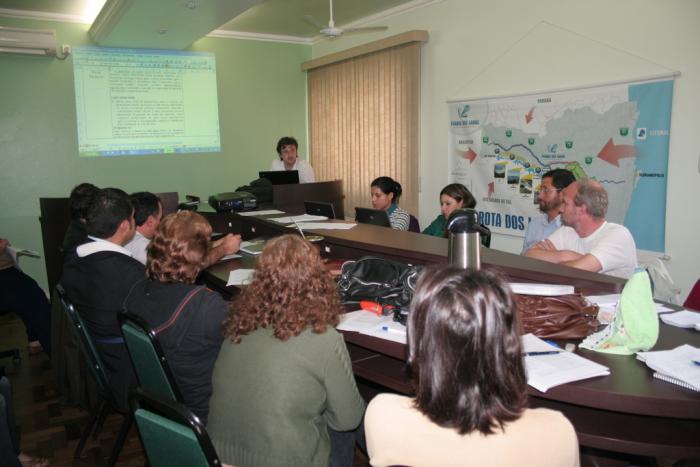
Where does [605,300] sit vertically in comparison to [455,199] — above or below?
below

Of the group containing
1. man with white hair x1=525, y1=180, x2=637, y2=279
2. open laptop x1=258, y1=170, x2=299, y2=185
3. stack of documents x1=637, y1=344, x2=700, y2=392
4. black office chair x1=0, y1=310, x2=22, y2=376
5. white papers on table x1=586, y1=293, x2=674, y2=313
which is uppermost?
open laptop x1=258, y1=170, x2=299, y2=185

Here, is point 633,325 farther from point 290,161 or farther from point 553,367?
point 290,161

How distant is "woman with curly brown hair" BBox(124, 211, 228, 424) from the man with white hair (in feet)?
5.22

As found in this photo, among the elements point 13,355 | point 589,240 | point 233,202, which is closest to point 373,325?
point 589,240

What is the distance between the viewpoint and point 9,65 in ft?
17.5

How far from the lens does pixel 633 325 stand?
1.47 meters

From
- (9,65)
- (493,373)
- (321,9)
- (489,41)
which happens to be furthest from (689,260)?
(9,65)

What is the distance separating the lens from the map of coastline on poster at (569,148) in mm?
3586

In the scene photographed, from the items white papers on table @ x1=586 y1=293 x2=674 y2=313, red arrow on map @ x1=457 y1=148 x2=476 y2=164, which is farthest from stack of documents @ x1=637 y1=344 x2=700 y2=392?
red arrow on map @ x1=457 y1=148 x2=476 y2=164

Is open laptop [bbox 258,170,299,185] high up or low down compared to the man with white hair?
up

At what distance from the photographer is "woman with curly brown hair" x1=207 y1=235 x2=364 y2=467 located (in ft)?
4.61

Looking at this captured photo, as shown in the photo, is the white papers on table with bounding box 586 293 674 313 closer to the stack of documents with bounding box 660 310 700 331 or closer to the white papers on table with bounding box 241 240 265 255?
the stack of documents with bounding box 660 310 700 331

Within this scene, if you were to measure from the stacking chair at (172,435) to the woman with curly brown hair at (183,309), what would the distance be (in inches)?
19.4

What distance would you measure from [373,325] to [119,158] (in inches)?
197
